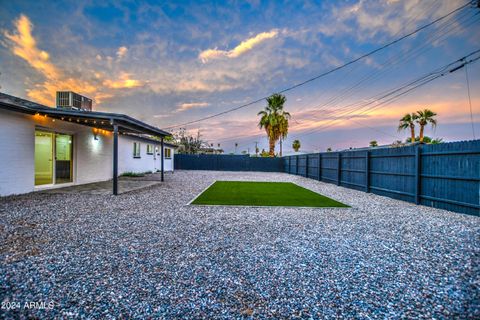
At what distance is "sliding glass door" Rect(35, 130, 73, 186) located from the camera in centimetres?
929

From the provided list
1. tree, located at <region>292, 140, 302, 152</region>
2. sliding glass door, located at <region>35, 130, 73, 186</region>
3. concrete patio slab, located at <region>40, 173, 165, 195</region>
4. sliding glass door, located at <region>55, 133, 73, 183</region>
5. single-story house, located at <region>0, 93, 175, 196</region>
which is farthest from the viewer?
tree, located at <region>292, 140, 302, 152</region>

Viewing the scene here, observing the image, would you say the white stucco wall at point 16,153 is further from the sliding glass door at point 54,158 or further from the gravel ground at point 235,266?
the gravel ground at point 235,266

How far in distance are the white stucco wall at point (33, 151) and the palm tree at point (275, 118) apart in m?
15.6

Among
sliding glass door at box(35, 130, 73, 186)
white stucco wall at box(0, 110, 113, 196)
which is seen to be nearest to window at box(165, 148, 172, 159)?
sliding glass door at box(35, 130, 73, 186)

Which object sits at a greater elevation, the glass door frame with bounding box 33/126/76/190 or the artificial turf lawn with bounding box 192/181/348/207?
the glass door frame with bounding box 33/126/76/190

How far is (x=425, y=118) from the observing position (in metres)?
21.7

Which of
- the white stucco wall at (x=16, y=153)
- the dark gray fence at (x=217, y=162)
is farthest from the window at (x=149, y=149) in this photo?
the white stucco wall at (x=16, y=153)

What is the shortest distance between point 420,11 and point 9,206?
16.0 metres

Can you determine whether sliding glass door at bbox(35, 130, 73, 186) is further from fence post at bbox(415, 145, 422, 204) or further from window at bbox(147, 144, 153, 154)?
fence post at bbox(415, 145, 422, 204)

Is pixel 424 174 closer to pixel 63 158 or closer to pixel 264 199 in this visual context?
pixel 264 199

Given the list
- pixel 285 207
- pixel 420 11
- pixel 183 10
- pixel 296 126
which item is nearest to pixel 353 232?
pixel 285 207

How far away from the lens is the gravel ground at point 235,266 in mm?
2000

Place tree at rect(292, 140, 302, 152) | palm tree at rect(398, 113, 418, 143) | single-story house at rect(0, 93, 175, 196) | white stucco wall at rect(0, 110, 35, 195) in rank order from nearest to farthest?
white stucco wall at rect(0, 110, 35, 195), single-story house at rect(0, 93, 175, 196), palm tree at rect(398, 113, 418, 143), tree at rect(292, 140, 302, 152)

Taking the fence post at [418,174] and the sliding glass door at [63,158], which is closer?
the fence post at [418,174]
